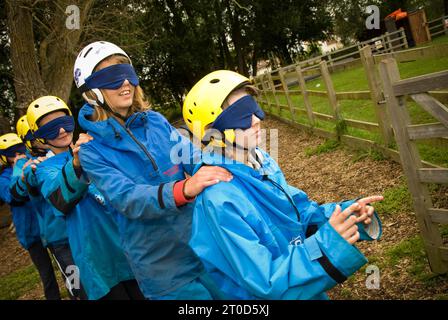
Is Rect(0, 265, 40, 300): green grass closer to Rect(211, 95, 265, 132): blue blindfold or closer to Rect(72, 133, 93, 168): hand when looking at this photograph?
Rect(72, 133, 93, 168): hand

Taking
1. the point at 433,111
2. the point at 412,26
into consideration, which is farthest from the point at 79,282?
the point at 412,26

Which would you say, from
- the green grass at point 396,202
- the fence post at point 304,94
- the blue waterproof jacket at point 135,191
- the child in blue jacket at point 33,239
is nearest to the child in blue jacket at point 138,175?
the blue waterproof jacket at point 135,191

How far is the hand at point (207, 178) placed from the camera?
206 cm

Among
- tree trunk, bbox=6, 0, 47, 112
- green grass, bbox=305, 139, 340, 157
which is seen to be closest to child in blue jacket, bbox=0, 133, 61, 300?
tree trunk, bbox=6, 0, 47, 112

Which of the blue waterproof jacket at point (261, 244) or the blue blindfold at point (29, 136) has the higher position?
the blue blindfold at point (29, 136)

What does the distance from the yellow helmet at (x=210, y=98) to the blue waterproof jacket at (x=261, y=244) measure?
0.19 metres

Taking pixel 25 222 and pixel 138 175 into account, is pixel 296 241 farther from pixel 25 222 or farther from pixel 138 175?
pixel 25 222

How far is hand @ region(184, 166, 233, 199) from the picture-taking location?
2.06m

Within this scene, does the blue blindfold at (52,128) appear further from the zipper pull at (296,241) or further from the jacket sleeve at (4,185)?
the zipper pull at (296,241)

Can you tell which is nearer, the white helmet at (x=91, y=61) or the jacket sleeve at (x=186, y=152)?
the white helmet at (x=91, y=61)

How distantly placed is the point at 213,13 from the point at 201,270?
92.1 feet

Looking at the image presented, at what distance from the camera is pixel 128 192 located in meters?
2.49

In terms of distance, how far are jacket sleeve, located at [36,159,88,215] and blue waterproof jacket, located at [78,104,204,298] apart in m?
0.42
